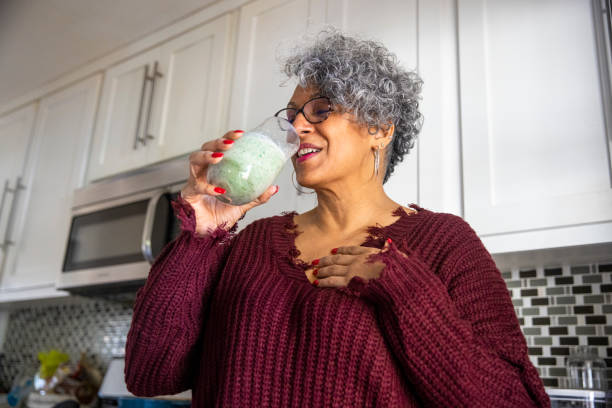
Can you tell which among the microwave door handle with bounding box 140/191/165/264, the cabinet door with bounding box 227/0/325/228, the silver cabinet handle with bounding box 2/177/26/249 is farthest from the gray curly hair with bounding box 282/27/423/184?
the silver cabinet handle with bounding box 2/177/26/249

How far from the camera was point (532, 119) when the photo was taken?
1370 mm

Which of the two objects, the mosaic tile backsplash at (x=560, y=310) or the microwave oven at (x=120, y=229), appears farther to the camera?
the microwave oven at (x=120, y=229)

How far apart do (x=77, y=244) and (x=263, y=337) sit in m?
1.67

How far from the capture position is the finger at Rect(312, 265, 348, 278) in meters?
0.78

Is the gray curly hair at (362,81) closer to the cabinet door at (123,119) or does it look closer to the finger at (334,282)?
the finger at (334,282)

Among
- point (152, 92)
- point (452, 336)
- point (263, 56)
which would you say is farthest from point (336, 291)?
point (152, 92)

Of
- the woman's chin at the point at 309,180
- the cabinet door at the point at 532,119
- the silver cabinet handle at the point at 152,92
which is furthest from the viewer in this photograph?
the silver cabinet handle at the point at 152,92

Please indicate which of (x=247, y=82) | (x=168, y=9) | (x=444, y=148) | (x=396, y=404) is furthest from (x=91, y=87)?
(x=396, y=404)

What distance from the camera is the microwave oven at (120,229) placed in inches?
75.0

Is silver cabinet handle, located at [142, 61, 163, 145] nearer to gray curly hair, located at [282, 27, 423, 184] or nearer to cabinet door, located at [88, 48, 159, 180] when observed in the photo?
cabinet door, located at [88, 48, 159, 180]

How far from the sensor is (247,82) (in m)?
1.99

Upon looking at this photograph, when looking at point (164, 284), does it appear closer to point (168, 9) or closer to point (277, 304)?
point (277, 304)

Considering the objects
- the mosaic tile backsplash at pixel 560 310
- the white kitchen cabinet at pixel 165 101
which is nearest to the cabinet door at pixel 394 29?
the mosaic tile backsplash at pixel 560 310

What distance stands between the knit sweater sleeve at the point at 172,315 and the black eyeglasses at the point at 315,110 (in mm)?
227
